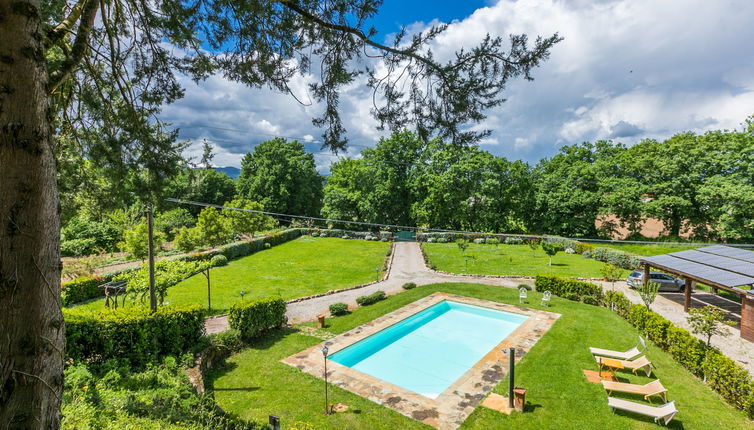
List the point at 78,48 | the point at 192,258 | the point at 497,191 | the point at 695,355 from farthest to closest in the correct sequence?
1. the point at 497,191
2. the point at 192,258
3. the point at 695,355
4. the point at 78,48

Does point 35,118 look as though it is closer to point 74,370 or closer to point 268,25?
point 268,25

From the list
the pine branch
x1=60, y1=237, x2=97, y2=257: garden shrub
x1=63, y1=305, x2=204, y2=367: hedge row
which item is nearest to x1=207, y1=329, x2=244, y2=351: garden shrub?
x1=63, y1=305, x2=204, y2=367: hedge row

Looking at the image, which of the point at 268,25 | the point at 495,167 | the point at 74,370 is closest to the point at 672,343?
the point at 268,25

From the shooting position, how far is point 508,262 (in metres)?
27.0

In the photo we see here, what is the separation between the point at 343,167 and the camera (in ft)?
143

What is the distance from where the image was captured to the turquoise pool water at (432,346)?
11547 mm

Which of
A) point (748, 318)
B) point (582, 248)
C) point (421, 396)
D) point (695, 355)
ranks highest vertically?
point (582, 248)

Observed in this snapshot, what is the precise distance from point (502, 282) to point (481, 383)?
40.1 feet

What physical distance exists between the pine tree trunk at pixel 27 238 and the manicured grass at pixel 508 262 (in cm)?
2362

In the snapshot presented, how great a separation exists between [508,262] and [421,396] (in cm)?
2004

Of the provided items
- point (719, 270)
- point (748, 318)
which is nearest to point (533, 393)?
point (748, 318)

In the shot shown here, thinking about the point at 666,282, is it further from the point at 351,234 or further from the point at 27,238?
the point at 351,234

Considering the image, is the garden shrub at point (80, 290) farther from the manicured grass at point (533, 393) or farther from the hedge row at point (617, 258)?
the hedge row at point (617, 258)

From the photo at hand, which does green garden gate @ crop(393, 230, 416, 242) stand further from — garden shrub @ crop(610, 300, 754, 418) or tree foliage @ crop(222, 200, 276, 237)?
garden shrub @ crop(610, 300, 754, 418)
